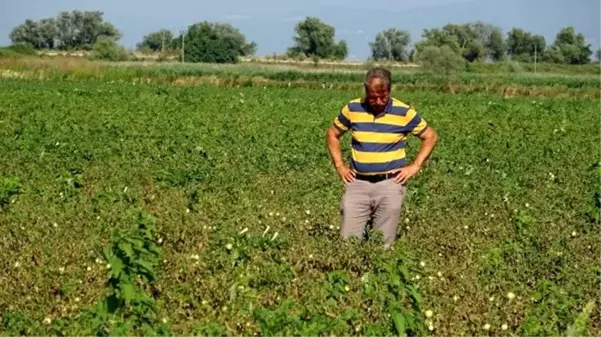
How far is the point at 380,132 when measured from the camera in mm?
7605

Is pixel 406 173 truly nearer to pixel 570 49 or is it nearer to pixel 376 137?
pixel 376 137

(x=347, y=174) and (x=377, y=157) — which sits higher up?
(x=377, y=157)

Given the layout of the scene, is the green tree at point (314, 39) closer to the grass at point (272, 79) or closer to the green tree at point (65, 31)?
the green tree at point (65, 31)

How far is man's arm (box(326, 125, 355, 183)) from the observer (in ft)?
25.8

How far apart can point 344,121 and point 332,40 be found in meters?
108

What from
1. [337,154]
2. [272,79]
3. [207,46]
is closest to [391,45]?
[207,46]

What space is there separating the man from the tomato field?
28 cm

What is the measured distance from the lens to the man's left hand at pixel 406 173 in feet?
25.2

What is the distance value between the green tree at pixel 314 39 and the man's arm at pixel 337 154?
10254 cm

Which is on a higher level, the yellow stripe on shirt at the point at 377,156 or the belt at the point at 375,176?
the yellow stripe on shirt at the point at 377,156

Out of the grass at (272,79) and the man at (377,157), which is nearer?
the man at (377,157)

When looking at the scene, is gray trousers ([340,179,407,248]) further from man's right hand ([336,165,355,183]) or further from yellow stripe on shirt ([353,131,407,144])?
yellow stripe on shirt ([353,131,407,144])

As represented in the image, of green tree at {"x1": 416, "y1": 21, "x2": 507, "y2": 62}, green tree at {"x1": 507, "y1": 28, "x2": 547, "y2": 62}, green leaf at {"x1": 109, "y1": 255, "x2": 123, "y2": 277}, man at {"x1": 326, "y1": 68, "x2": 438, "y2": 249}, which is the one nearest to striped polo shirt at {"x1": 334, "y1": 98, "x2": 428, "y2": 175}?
man at {"x1": 326, "y1": 68, "x2": 438, "y2": 249}

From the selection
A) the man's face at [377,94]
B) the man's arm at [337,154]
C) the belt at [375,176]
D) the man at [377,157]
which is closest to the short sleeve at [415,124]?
the man at [377,157]
